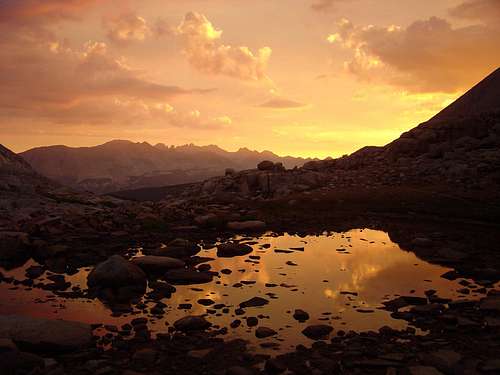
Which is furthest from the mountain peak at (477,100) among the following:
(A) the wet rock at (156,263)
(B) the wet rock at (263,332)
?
(B) the wet rock at (263,332)

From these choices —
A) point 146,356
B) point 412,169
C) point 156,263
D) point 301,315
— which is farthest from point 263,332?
point 412,169

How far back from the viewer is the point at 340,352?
7715mm

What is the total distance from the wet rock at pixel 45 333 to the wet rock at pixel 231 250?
7687 mm

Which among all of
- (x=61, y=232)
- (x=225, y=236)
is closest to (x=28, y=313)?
(x=61, y=232)

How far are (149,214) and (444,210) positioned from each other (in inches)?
616

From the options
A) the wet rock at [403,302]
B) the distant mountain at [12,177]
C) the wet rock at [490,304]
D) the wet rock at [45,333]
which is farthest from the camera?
the distant mountain at [12,177]

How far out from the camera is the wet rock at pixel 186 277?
12.3 metres

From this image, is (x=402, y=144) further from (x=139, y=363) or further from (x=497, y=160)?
(x=139, y=363)

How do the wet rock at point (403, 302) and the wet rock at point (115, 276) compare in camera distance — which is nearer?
the wet rock at point (403, 302)

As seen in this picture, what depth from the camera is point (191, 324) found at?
8.78 metres

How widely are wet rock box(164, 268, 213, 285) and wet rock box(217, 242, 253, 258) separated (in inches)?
117

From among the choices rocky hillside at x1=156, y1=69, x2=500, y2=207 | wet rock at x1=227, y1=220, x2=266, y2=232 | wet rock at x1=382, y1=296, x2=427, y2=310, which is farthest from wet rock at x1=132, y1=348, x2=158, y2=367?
rocky hillside at x1=156, y1=69, x2=500, y2=207

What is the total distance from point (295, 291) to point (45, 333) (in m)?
5.98

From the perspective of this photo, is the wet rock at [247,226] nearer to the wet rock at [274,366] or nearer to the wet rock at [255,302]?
the wet rock at [255,302]
